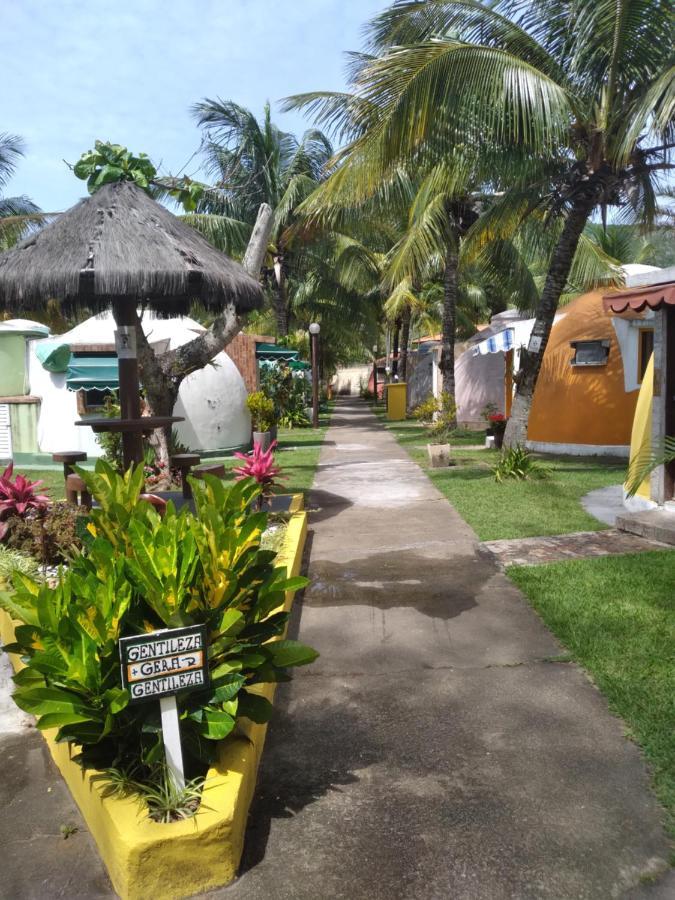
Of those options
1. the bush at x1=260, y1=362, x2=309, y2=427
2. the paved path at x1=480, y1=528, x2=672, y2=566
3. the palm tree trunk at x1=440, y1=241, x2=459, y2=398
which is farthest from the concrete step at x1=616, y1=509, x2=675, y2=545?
the bush at x1=260, y1=362, x2=309, y2=427

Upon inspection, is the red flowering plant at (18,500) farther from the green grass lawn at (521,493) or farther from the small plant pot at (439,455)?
the small plant pot at (439,455)

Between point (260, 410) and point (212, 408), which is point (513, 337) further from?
point (212, 408)

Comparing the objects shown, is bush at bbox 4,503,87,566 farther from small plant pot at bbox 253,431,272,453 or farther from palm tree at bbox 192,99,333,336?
palm tree at bbox 192,99,333,336

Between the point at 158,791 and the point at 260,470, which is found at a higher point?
the point at 260,470

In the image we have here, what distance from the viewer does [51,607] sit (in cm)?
280

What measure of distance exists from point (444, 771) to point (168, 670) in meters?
1.46

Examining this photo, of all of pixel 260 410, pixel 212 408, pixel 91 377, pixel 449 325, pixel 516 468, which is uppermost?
pixel 449 325

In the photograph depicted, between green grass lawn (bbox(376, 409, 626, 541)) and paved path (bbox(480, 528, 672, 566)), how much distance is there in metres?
0.25

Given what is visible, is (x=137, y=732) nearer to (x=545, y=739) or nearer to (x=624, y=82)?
(x=545, y=739)

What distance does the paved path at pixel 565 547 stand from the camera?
659 centimetres

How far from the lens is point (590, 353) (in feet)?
46.0

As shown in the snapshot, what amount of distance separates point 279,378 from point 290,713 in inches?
740

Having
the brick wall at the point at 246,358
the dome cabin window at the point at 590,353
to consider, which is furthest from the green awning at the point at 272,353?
the dome cabin window at the point at 590,353

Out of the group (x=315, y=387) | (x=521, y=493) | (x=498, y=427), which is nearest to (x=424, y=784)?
(x=521, y=493)
